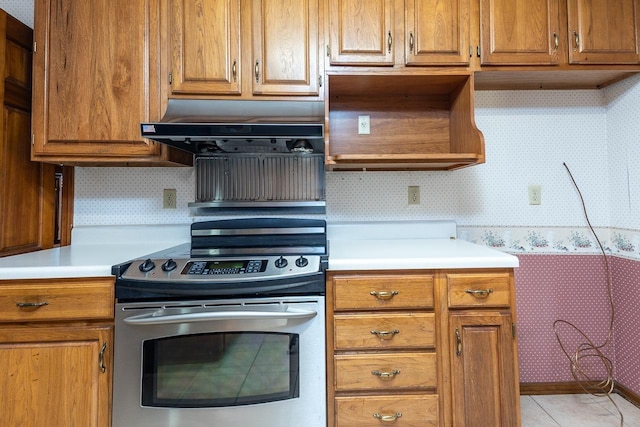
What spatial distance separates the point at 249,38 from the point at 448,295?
1.40 metres

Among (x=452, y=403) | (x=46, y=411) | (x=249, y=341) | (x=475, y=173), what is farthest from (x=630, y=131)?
(x=46, y=411)

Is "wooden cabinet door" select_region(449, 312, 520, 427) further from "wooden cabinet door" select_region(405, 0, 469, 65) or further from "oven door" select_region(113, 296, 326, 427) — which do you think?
"wooden cabinet door" select_region(405, 0, 469, 65)

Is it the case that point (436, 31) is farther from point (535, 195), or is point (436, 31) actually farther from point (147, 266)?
point (147, 266)

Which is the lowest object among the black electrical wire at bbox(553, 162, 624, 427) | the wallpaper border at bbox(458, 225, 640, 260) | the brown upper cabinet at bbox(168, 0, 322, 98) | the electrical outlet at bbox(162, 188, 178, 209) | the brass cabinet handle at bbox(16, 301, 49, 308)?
the black electrical wire at bbox(553, 162, 624, 427)

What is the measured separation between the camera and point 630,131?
171 cm

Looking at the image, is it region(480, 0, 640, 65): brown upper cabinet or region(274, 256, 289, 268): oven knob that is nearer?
region(274, 256, 289, 268): oven knob

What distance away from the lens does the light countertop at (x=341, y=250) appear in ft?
3.99

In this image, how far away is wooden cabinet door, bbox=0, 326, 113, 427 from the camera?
3.82ft

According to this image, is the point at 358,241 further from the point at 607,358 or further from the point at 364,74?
the point at 607,358

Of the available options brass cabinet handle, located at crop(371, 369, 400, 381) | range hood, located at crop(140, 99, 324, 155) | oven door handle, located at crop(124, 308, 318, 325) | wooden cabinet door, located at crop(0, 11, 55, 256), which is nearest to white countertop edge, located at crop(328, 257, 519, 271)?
oven door handle, located at crop(124, 308, 318, 325)

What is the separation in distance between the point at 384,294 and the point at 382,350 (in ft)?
0.69

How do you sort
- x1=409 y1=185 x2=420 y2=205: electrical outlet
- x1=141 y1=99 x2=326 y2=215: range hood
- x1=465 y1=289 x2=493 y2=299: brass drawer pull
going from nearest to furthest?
x1=465 y1=289 x2=493 y2=299: brass drawer pull < x1=141 y1=99 x2=326 y2=215: range hood < x1=409 y1=185 x2=420 y2=205: electrical outlet

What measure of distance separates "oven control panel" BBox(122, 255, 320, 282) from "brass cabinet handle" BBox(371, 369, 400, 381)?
0.44 metres

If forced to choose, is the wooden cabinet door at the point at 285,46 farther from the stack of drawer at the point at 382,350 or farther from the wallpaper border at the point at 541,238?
the wallpaper border at the point at 541,238
